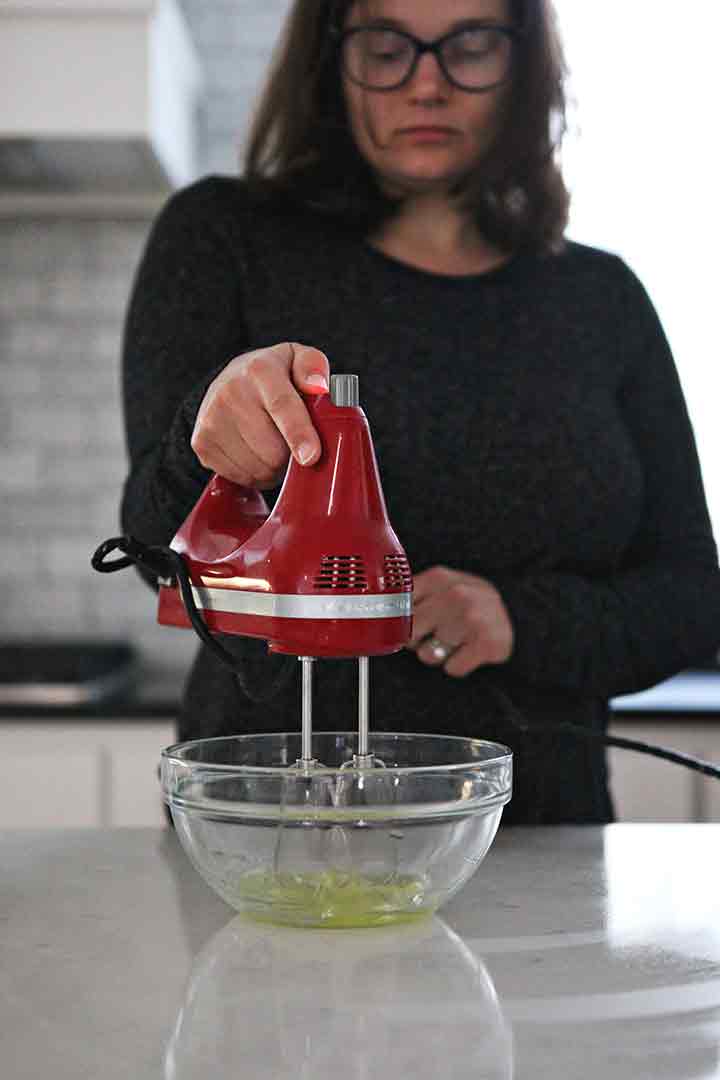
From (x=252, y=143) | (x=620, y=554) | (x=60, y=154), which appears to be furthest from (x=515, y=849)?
(x=60, y=154)

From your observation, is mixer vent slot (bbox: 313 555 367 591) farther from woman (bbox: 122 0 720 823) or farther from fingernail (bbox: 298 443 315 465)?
woman (bbox: 122 0 720 823)

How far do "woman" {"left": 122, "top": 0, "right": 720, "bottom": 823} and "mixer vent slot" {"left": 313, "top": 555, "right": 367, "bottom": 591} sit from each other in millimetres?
409

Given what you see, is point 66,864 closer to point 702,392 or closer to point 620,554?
point 620,554

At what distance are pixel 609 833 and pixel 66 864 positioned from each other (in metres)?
0.38

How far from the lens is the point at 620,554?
1.32 metres

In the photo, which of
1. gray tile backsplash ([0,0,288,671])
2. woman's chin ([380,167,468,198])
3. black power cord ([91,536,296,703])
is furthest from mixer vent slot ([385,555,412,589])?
gray tile backsplash ([0,0,288,671])

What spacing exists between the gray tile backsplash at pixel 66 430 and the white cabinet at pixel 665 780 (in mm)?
950

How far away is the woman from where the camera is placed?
3.83 ft

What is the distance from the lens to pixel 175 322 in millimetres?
1161

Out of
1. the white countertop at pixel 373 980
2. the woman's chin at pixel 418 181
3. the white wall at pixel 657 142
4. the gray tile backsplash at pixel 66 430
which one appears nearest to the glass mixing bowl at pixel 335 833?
the white countertop at pixel 373 980

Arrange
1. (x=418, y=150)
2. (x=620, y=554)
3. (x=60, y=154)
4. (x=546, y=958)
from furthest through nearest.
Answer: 1. (x=60, y=154)
2. (x=620, y=554)
3. (x=418, y=150)
4. (x=546, y=958)

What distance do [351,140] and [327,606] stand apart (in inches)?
29.8

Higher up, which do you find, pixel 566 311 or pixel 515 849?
pixel 566 311

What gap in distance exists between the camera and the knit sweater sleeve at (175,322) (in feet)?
3.71
